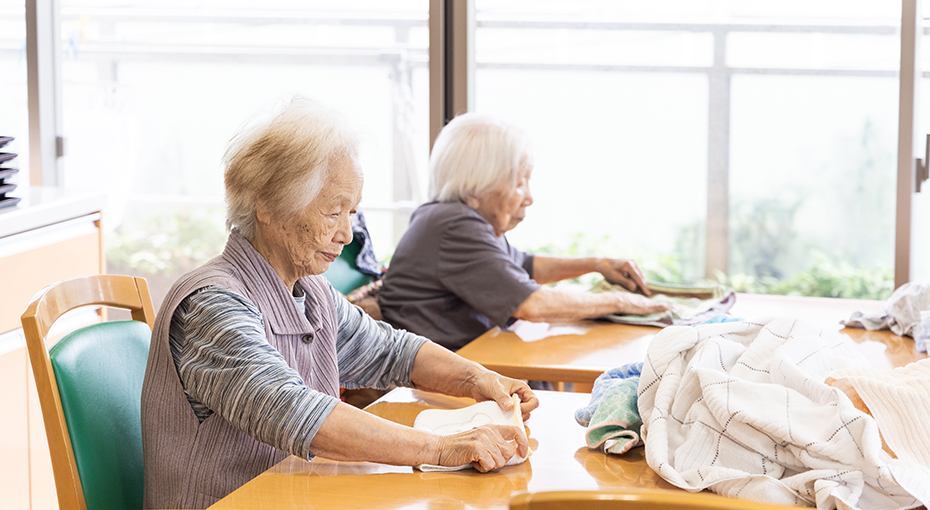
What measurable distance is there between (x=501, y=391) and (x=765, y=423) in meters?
0.51

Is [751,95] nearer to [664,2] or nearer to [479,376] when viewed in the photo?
[664,2]

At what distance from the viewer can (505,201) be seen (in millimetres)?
2529

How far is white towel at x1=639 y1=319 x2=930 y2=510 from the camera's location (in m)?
1.12

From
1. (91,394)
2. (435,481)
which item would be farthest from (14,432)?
(435,481)

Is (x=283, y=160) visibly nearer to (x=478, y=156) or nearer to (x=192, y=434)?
(x=192, y=434)

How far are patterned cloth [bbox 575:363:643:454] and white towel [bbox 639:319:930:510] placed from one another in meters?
0.05

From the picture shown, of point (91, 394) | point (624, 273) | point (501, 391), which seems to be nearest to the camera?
point (91, 394)

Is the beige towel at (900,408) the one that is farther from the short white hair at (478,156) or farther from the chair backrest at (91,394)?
the short white hair at (478,156)

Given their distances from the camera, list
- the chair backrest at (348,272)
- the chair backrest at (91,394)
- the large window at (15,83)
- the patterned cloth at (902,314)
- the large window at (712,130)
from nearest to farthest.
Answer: the chair backrest at (91,394) < the patterned cloth at (902,314) < the chair backrest at (348,272) < the large window at (712,130) < the large window at (15,83)

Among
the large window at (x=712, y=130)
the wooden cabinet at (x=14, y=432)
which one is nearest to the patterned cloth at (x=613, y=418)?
the wooden cabinet at (x=14, y=432)

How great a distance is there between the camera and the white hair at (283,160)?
4.72 ft

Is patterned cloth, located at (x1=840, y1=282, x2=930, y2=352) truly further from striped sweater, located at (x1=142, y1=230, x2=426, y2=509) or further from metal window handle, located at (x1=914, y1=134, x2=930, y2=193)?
striped sweater, located at (x1=142, y1=230, x2=426, y2=509)

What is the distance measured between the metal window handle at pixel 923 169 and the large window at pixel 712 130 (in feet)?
0.27

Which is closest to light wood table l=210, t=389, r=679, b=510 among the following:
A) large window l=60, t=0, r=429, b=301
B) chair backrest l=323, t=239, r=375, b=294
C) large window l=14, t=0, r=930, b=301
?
chair backrest l=323, t=239, r=375, b=294
